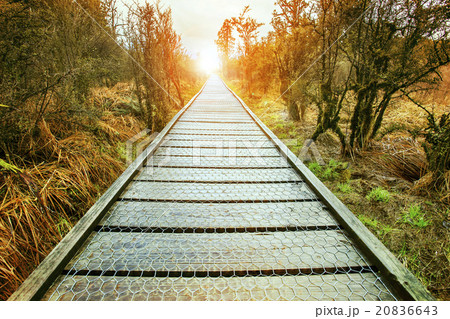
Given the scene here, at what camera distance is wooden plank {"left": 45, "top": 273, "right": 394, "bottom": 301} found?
110 centimetres

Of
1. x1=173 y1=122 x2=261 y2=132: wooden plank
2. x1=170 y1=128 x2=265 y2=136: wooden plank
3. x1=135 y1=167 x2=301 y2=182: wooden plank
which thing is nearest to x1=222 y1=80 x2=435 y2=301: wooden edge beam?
x1=135 y1=167 x2=301 y2=182: wooden plank

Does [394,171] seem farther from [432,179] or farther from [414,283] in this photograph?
[414,283]

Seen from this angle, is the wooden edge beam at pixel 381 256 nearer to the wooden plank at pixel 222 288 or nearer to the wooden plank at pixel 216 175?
the wooden plank at pixel 222 288

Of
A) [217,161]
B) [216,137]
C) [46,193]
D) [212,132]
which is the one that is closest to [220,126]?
[212,132]

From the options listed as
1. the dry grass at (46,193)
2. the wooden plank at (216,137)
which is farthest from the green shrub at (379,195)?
the dry grass at (46,193)

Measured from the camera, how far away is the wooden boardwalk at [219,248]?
1.13m

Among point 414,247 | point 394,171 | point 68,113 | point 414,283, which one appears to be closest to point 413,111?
point 394,171

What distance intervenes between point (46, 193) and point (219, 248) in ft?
5.74

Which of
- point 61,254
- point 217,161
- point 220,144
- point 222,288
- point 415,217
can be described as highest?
point 220,144

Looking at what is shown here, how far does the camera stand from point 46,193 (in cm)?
195

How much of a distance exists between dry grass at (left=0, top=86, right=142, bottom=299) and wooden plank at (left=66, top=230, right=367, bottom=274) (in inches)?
26.0

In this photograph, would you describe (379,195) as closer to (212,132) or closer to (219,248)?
(219,248)

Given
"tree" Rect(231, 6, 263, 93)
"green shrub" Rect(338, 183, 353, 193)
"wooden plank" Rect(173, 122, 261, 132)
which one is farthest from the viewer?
"tree" Rect(231, 6, 263, 93)

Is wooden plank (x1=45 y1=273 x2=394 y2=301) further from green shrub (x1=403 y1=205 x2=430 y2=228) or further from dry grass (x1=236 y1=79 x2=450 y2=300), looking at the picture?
green shrub (x1=403 y1=205 x2=430 y2=228)
